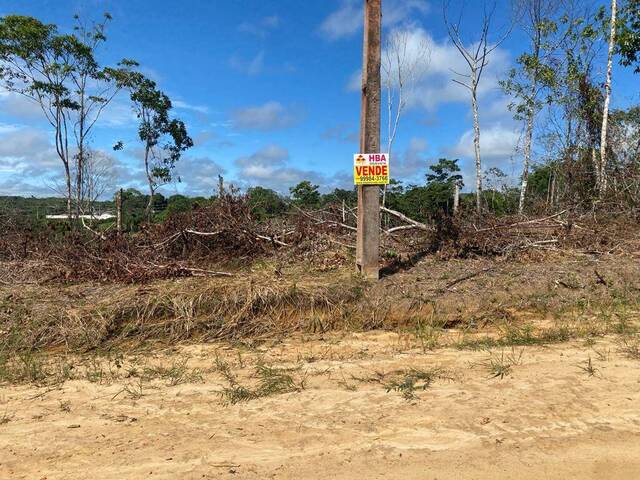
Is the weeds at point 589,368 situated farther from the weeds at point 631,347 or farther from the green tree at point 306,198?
the green tree at point 306,198

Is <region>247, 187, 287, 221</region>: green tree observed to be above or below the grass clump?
above

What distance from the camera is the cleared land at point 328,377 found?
277 cm

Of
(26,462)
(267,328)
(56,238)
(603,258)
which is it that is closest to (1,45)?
(56,238)

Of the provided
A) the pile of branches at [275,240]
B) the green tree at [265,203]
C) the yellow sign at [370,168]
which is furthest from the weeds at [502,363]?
the green tree at [265,203]

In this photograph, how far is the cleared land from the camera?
277 cm

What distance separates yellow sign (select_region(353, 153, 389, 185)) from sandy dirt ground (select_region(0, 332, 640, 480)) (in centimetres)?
295

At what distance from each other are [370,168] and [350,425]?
413cm

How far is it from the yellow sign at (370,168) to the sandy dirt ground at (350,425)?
2949mm

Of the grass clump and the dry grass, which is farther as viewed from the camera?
the dry grass

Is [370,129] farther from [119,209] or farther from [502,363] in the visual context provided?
[119,209]

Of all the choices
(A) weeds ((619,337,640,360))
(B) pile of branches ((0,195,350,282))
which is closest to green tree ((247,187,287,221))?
(B) pile of branches ((0,195,350,282))

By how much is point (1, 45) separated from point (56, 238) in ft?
35.8

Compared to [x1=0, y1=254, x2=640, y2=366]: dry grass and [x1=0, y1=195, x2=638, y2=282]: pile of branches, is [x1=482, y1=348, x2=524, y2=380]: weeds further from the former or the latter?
[x1=0, y1=195, x2=638, y2=282]: pile of branches

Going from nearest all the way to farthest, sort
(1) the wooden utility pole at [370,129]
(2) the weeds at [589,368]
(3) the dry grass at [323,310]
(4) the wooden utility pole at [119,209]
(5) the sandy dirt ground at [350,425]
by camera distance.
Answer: (5) the sandy dirt ground at [350,425] < (2) the weeds at [589,368] < (3) the dry grass at [323,310] < (1) the wooden utility pole at [370,129] < (4) the wooden utility pole at [119,209]
